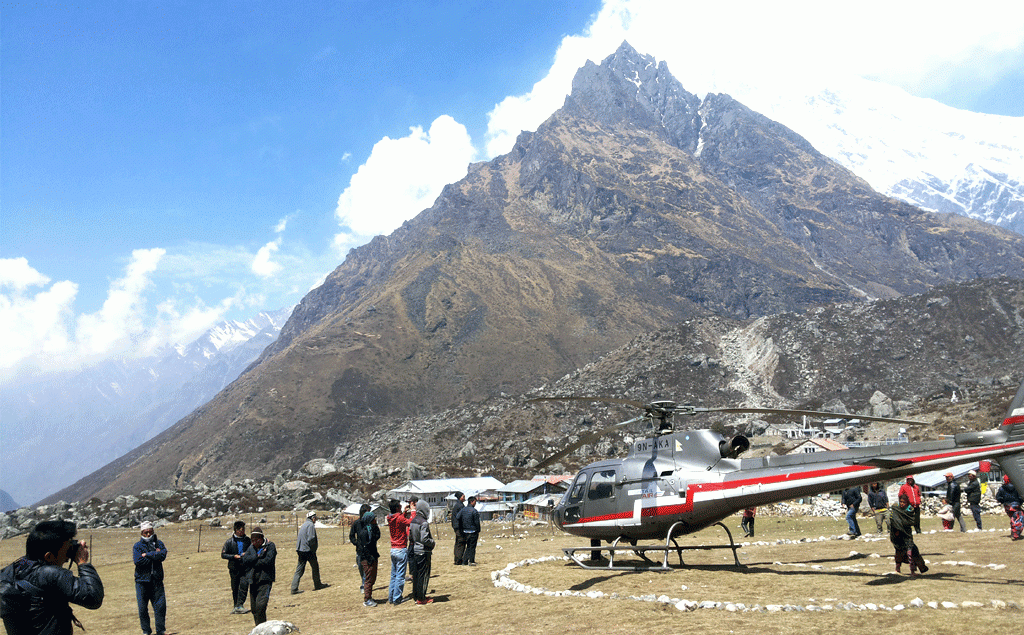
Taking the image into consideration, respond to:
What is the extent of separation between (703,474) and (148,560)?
11.5m

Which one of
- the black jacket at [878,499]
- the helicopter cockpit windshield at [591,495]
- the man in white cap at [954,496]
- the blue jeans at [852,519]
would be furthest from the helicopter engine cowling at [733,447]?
the black jacket at [878,499]

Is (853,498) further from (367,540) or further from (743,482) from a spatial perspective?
(367,540)

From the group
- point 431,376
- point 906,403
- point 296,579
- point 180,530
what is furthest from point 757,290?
point 296,579

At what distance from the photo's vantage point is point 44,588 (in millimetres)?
5566

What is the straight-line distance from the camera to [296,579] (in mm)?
16203

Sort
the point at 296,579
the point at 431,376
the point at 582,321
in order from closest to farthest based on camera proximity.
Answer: the point at 296,579 < the point at 431,376 < the point at 582,321

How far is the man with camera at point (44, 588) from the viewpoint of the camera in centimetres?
548

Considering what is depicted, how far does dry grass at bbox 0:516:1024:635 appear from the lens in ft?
29.3

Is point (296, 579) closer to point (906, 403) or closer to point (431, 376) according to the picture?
point (906, 403)

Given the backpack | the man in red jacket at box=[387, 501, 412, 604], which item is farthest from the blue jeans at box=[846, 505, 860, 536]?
the backpack

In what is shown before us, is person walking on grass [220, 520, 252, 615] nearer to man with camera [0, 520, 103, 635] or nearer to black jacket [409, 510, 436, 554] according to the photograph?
black jacket [409, 510, 436, 554]

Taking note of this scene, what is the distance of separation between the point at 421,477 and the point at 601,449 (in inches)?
1052

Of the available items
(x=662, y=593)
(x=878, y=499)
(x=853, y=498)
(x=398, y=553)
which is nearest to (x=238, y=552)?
(x=398, y=553)

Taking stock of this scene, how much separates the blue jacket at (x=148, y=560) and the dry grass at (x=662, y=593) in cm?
144
